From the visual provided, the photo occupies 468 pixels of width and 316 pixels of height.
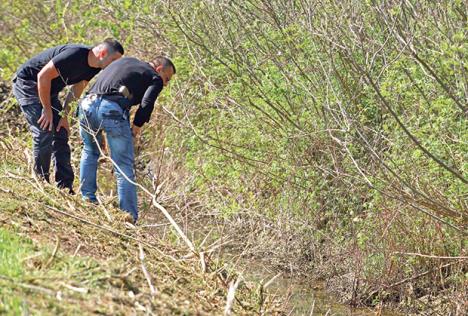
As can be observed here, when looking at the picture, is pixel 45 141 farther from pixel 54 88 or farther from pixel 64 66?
pixel 64 66

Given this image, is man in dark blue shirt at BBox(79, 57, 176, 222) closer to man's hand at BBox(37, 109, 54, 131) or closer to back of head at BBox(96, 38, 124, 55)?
back of head at BBox(96, 38, 124, 55)

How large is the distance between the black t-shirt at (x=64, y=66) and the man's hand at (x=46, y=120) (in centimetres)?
31

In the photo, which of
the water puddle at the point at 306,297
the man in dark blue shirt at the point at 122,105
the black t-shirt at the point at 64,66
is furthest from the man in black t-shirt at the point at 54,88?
the water puddle at the point at 306,297

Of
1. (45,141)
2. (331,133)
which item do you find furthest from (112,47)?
(331,133)

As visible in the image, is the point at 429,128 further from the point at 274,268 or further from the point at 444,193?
the point at 274,268

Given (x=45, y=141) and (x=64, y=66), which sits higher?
(x=64, y=66)

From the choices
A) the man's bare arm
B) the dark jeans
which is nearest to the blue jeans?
the man's bare arm

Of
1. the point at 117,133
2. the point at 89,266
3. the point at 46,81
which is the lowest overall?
the point at 117,133

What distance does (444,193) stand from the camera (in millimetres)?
8391

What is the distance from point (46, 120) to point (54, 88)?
0.38 meters

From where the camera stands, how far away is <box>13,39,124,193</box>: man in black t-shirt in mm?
8633

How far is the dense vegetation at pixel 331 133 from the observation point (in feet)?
27.5

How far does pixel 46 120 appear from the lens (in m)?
8.85

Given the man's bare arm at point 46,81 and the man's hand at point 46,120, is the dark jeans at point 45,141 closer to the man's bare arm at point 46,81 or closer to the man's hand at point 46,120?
the man's hand at point 46,120
